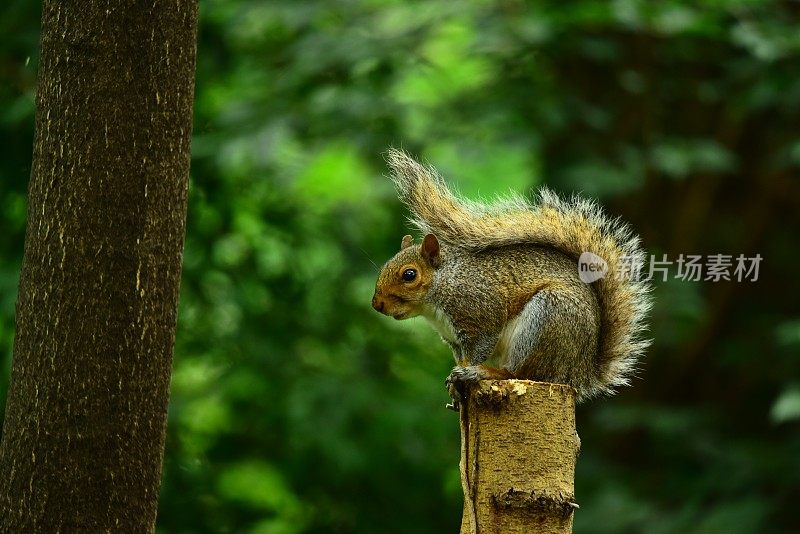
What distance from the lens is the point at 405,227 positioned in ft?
18.0

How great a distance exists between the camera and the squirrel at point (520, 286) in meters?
2.80

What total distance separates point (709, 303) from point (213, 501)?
9.56 feet

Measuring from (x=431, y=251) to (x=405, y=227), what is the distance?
8.28ft

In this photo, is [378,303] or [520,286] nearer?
[520,286]

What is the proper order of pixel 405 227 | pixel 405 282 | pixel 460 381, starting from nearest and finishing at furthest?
pixel 460 381 → pixel 405 282 → pixel 405 227

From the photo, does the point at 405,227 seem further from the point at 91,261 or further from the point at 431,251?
the point at 91,261

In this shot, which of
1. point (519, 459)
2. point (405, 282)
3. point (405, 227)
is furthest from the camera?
point (405, 227)

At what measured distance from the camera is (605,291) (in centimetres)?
292

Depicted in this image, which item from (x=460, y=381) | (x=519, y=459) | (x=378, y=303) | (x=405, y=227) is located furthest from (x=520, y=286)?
(x=405, y=227)

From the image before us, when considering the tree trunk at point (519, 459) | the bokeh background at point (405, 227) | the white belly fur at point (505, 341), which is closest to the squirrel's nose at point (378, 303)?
the white belly fur at point (505, 341)

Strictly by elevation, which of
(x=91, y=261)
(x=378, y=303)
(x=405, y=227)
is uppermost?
(x=405, y=227)

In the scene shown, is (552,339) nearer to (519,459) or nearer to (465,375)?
(465,375)

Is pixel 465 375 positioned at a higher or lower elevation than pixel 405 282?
lower

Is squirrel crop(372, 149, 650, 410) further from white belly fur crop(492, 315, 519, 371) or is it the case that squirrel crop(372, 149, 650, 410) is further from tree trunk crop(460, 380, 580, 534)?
tree trunk crop(460, 380, 580, 534)
